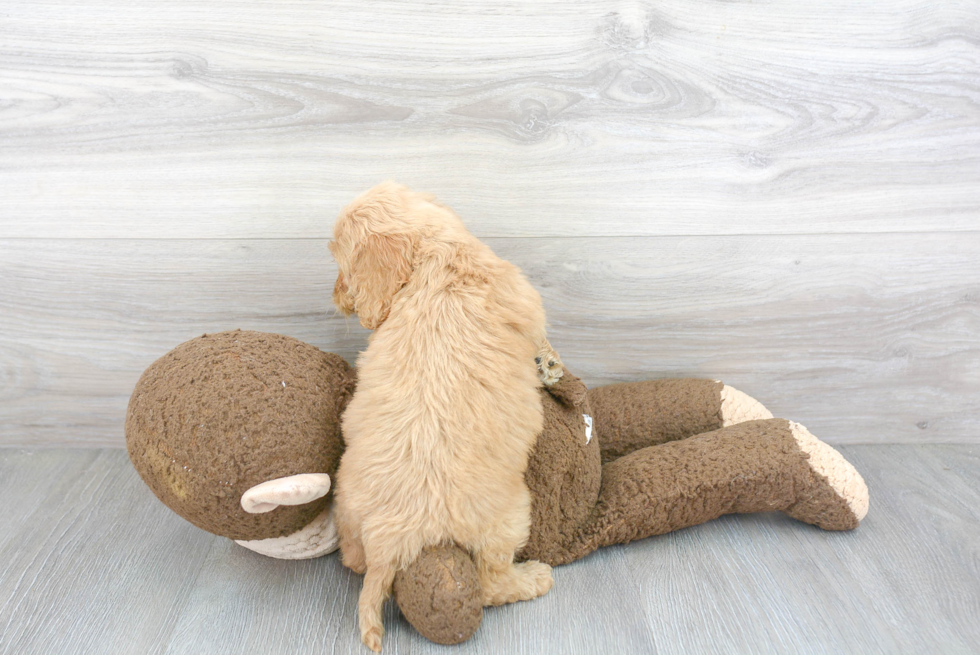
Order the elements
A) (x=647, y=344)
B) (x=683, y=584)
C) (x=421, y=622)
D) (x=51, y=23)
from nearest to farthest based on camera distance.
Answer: (x=421, y=622), (x=683, y=584), (x=51, y=23), (x=647, y=344)

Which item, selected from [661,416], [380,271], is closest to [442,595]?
[380,271]

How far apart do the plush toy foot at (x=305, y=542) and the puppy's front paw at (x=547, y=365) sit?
319mm

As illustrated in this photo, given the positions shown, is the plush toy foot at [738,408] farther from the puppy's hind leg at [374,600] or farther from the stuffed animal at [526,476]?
the puppy's hind leg at [374,600]

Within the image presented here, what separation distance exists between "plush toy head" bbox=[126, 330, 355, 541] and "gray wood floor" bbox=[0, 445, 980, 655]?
0.11 meters

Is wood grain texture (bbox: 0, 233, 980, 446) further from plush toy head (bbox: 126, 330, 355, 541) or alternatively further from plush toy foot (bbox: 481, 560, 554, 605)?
plush toy foot (bbox: 481, 560, 554, 605)

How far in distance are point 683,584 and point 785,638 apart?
0.42 ft

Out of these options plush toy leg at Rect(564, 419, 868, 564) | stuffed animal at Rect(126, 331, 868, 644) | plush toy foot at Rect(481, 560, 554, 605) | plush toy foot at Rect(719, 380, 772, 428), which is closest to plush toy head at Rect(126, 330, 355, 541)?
stuffed animal at Rect(126, 331, 868, 644)

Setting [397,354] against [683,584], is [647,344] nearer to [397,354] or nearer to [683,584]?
[683,584]

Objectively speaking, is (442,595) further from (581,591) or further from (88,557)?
(88,557)

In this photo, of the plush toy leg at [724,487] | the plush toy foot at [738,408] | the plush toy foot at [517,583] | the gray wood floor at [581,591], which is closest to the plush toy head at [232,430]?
the gray wood floor at [581,591]

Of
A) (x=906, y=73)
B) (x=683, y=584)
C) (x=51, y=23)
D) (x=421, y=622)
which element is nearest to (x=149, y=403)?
(x=421, y=622)

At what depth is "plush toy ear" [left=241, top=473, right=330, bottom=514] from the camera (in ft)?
2.43

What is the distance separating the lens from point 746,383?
3.72 ft

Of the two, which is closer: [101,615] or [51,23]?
[101,615]
